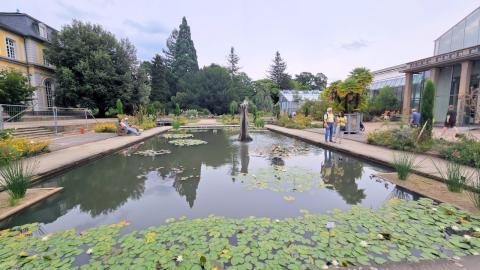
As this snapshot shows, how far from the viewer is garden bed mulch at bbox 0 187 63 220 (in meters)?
3.39

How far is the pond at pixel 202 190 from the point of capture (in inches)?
139

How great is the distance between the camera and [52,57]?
20.1m

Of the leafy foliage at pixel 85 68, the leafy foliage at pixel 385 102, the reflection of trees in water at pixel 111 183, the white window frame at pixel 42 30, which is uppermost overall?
the white window frame at pixel 42 30

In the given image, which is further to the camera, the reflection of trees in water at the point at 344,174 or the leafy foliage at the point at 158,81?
the leafy foliage at the point at 158,81

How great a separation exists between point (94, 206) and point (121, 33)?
84.3 feet

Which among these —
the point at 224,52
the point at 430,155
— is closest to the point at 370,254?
the point at 430,155

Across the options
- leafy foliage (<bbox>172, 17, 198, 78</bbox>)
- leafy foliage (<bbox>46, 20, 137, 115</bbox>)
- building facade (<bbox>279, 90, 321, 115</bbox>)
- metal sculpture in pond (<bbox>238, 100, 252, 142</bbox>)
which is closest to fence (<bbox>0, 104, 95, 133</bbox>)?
leafy foliage (<bbox>46, 20, 137, 115</bbox>)

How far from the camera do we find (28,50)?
19.9m

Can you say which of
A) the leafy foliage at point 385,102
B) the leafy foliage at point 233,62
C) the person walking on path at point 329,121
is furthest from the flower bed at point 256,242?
the leafy foliage at point 233,62

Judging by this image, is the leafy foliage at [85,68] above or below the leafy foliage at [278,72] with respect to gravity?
below

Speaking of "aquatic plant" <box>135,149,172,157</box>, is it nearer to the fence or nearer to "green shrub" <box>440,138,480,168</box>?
the fence

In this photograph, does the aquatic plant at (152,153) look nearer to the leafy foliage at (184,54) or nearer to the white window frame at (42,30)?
the white window frame at (42,30)

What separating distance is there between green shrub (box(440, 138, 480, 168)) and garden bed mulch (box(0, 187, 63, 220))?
9.06 metres

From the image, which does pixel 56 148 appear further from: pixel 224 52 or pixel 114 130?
pixel 224 52
